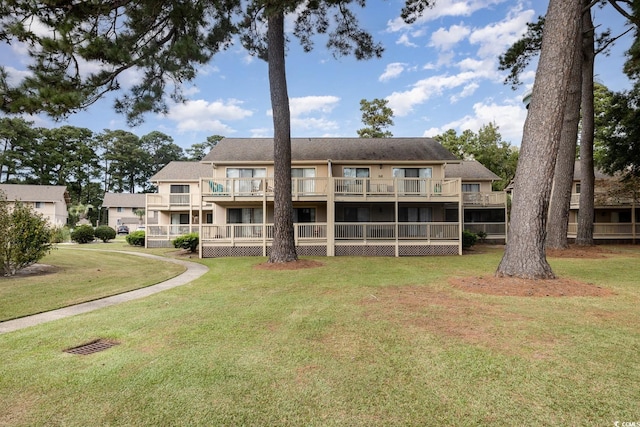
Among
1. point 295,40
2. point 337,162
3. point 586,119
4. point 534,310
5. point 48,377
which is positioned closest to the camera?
point 48,377

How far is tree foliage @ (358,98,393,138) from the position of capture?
3941 centimetres

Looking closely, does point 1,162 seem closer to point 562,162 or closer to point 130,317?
point 130,317

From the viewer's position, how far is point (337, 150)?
2212 centimetres

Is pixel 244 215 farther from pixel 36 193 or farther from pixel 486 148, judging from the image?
pixel 36 193

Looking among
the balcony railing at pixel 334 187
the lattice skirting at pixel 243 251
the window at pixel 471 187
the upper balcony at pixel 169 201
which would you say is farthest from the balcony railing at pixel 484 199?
the upper balcony at pixel 169 201

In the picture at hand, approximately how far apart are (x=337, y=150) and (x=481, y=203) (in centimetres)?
1160

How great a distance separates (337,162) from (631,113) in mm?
19458

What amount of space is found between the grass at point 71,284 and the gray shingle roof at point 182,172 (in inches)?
573

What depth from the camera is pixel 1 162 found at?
167ft

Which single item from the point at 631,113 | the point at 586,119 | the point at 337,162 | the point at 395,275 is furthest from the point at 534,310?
the point at 631,113

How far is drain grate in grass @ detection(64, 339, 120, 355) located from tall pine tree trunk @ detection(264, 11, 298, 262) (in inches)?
337

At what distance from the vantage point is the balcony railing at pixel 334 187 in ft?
56.7

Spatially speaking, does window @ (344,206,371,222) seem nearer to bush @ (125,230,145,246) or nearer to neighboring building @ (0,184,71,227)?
bush @ (125,230,145,246)

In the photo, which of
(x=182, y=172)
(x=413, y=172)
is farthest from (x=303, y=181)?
(x=182, y=172)
